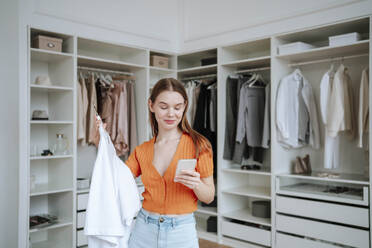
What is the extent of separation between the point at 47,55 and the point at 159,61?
1.41 metres

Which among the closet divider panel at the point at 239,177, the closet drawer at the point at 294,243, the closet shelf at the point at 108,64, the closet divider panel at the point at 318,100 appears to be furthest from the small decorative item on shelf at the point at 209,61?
the closet drawer at the point at 294,243

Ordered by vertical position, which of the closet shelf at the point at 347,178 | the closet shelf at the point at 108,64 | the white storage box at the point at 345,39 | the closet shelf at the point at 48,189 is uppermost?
the white storage box at the point at 345,39

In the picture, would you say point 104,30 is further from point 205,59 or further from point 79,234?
point 79,234

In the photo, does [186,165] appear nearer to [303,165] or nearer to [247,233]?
[303,165]

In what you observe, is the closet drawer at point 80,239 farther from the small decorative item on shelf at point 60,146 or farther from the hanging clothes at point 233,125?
the hanging clothes at point 233,125

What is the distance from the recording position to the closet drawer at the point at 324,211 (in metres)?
2.96

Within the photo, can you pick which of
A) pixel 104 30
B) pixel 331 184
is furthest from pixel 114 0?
pixel 331 184

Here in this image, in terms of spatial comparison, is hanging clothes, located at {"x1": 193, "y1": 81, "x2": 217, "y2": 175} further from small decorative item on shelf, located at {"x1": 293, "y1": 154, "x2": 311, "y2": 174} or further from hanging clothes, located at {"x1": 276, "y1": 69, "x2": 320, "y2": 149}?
small decorative item on shelf, located at {"x1": 293, "y1": 154, "x2": 311, "y2": 174}

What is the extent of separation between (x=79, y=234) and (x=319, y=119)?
286 centimetres

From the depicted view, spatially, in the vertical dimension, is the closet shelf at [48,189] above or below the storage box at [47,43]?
below

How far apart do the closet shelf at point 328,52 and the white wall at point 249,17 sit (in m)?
0.25

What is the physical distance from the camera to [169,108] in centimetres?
149

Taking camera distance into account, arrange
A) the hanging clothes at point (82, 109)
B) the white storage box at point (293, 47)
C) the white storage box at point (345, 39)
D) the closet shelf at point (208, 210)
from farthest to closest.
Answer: the closet shelf at point (208, 210) < the hanging clothes at point (82, 109) < the white storage box at point (293, 47) < the white storage box at point (345, 39)

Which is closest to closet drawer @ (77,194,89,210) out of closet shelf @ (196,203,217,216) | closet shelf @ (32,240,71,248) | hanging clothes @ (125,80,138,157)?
closet shelf @ (32,240,71,248)
